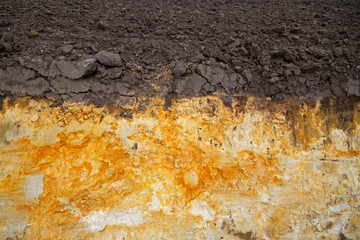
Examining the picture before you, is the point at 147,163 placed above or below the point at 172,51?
below

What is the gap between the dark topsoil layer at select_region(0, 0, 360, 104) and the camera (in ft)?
12.5

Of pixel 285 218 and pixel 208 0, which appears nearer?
pixel 285 218

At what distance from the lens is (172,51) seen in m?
4.18

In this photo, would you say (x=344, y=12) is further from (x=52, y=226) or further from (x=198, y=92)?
(x=52, y=226)

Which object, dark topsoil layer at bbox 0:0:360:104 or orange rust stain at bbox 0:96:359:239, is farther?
dark topsoil layer at bbox 0:0:360:104

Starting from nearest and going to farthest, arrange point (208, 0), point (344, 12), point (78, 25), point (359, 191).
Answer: point (359, 191)
point (78, 25)
point (344, 12)
point (208, 0)

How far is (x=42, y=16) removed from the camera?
14.4 feet

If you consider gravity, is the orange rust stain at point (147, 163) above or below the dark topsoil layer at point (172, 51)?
below

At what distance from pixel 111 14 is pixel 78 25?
677mm

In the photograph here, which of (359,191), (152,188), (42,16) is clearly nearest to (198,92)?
(152,188)

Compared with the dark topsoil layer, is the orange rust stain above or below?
below

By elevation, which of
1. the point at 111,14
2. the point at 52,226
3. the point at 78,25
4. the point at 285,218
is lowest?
the point at 52,226

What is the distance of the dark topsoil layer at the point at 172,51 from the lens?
382 cm

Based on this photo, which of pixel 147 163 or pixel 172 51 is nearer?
pixel 147 163
